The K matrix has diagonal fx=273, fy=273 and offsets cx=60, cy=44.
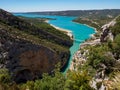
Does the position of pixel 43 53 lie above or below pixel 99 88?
Result: below

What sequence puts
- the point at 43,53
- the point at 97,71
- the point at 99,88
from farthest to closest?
1. the point at 43,53
2. the point at 97,71
3. the point at 99,88

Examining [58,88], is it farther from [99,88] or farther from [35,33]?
[35,33]

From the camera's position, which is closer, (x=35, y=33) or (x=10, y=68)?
(x=10, y=68)

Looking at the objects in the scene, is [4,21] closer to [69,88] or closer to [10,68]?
[10,68]

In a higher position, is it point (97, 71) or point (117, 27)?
point (117, 27)

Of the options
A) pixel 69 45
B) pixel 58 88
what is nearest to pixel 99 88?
pixel 58 88

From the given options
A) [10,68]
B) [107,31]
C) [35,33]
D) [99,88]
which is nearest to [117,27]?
[107,31]

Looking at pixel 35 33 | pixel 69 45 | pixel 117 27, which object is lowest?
pixel 69 45

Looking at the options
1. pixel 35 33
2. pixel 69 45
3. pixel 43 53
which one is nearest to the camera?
pixel 43 53

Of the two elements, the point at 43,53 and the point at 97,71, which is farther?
the point at 43,53
